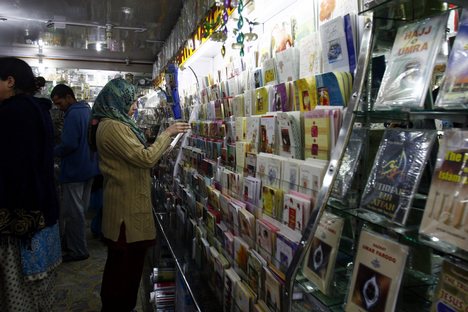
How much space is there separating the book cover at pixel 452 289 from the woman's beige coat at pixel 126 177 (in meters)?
1.74

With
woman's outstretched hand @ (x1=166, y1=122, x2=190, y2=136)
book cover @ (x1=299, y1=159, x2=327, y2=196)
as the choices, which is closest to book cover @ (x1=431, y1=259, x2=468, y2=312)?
book cover @ (x1=299, y1=159, x2=327, y2=196)

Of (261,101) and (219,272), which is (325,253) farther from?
(219,272)

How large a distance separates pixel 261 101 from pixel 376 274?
3.23ft

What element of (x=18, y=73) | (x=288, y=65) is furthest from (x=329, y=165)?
(x=18, y=73)

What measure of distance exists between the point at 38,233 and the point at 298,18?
1.86 meters

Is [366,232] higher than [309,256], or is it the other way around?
[366,232]

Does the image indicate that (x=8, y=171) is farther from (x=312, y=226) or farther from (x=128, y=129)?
(x=312, y=226)

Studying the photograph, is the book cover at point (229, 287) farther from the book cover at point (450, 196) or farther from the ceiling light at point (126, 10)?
the ceiling light at point (126, 10)

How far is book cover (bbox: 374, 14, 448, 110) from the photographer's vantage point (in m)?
0.77

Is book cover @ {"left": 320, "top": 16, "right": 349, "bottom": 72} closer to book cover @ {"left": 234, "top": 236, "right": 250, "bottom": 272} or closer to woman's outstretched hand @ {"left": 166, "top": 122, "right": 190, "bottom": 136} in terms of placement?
book cover @ {"left": 234, "top": 236, "right": 250, "bottom": 272}

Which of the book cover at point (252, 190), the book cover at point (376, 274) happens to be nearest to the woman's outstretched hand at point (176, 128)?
the book cover at point (252, 190)

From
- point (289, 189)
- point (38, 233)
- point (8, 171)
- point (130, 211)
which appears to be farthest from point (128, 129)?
point (289, 189)

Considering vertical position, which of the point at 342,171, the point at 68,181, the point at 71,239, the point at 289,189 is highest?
the point at 342,171

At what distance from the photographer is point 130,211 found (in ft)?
7.36
